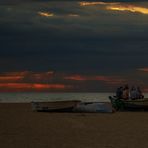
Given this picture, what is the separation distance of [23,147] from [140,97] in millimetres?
22073

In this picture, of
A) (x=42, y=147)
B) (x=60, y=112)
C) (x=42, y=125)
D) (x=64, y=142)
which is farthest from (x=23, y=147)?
(x=60, y=112)

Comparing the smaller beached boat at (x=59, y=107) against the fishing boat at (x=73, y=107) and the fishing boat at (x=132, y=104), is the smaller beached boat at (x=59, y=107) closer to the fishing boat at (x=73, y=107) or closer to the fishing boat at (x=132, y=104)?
→ the fishing boat at (x=73, y=107)

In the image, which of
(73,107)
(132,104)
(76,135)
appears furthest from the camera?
(73,107)

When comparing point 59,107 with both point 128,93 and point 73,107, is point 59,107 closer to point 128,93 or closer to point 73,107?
point 73,107

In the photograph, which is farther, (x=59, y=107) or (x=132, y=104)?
(x=59, y=107)

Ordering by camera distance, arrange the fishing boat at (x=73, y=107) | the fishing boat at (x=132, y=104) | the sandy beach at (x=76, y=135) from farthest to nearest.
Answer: the fishing boat at (x=73, y=107)
the fishing boat at (x=132, y=104)
the sandy beach at (x=76, y=135)

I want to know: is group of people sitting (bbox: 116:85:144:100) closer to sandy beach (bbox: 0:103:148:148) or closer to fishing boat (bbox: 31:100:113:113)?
fishing boat (bbox: 31:100:113:113)

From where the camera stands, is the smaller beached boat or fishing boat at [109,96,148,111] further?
the smaller beached boat

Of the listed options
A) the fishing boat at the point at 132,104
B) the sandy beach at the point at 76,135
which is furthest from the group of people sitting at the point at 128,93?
the sandy beach at the point at 76,135

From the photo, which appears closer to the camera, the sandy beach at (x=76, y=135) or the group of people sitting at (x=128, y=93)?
the sandy beach at (x=76, y=135)

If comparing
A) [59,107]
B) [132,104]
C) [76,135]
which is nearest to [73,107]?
[59,107]

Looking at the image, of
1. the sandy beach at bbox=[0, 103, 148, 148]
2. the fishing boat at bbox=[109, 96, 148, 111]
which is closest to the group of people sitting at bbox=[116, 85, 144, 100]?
the fishing boat at bbox=[109, 96, 148, 111]

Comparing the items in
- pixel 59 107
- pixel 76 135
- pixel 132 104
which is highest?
pixel 76 135

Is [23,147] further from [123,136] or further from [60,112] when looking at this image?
[60,112]
